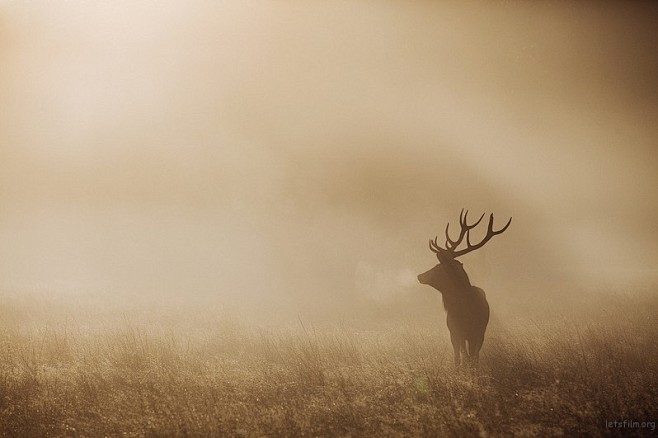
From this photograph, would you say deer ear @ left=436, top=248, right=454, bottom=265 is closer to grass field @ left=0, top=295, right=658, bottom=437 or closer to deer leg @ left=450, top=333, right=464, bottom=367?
deer leg @ left=450, top=333, right=464, bottom=367

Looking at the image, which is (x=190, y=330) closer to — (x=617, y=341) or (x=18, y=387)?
(x=18, y=387)

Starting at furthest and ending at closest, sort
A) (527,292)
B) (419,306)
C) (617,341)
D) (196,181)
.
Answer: (196,181), (527,292), (419,306), (617,341)

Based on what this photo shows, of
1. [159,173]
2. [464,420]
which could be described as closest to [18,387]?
[464,420]

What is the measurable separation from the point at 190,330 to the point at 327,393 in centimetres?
688

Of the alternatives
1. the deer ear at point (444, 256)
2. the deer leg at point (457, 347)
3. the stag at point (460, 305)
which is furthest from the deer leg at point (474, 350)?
the deer ear at point (444, 256)

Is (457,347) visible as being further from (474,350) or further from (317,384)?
(317,384)

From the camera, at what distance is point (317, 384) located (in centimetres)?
838

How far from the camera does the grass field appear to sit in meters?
6.71

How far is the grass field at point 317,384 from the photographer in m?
6.71

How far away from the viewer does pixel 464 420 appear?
6.82m

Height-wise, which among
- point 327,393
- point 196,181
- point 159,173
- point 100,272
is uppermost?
point 159,173

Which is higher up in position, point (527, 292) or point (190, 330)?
point (190, 330)

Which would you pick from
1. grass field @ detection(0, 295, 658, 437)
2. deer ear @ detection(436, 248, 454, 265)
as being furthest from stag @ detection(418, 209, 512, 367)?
grass field @ detection(0, 295, 658, 437)

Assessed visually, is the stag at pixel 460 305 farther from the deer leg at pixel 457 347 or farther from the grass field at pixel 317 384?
the grass field at pixel 317 384
